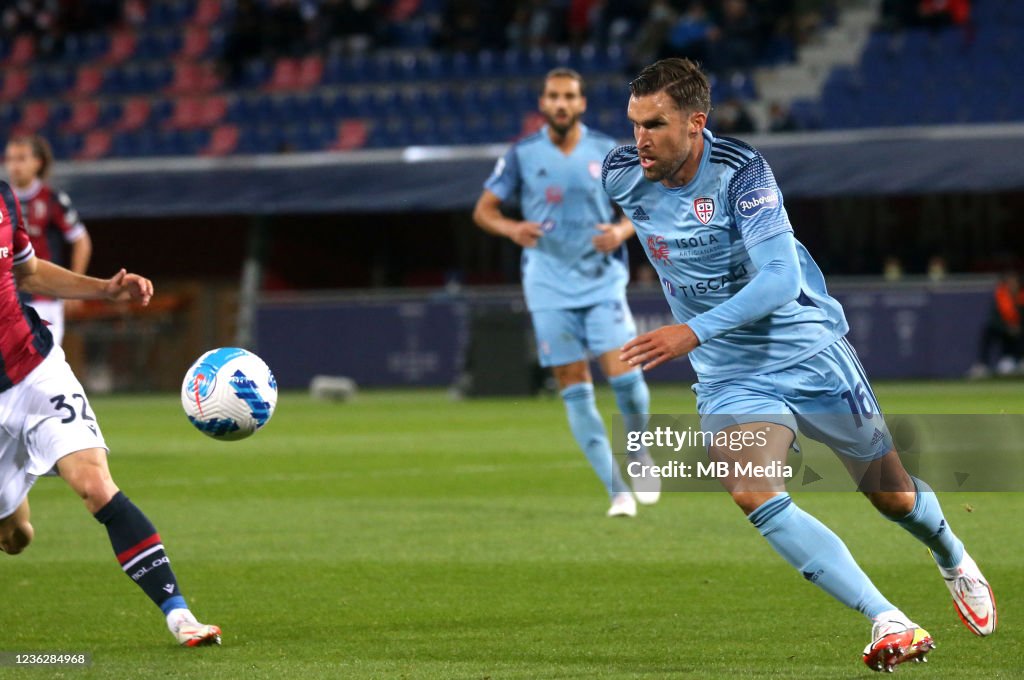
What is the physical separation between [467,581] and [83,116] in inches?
965

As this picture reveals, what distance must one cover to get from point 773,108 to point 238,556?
17757mm

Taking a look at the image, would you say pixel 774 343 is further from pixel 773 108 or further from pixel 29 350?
pixel 773 108

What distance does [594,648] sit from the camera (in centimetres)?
573

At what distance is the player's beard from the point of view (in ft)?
32.8

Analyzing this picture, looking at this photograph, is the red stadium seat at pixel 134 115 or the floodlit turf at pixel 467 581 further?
the red stadium seat at pixel 134 115

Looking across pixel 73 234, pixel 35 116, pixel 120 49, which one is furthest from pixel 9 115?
pixel 73 234

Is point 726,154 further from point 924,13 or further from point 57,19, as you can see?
point 57,19

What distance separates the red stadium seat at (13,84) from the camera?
30953 mm

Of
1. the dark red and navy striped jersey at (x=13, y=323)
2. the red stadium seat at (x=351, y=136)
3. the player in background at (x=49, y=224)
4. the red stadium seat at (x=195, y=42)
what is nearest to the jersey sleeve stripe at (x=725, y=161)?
the dark red and navy striped jersey at (x=13, y=323)

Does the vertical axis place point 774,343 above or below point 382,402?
above

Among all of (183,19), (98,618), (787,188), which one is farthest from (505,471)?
(183,19)

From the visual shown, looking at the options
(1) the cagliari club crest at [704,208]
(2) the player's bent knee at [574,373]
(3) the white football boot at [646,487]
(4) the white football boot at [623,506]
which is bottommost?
(3) the white football boot at [646,487]

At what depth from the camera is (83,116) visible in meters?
30.1

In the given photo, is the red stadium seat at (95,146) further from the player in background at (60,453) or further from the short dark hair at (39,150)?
the player in background at (60,453)
